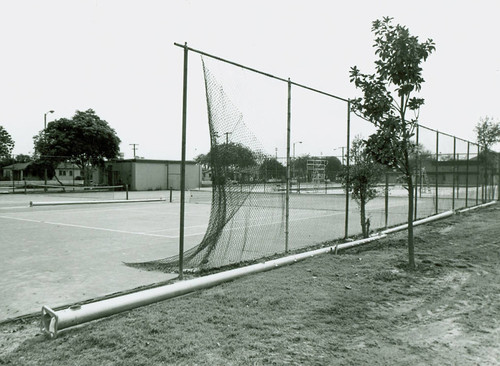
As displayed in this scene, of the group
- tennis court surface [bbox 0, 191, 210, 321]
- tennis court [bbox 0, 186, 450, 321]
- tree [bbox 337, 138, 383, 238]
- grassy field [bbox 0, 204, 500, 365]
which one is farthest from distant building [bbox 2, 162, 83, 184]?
grassy field [bbox 0, 204, 500, 365]

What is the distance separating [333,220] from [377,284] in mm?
8614

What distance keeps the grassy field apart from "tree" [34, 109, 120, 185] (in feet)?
127

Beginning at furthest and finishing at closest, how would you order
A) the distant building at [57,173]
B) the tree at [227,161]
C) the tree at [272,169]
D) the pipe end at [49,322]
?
the distant building at [57,173]
the tree at [272,169]
the tree at [227,161]
the pipe end at [49,322]

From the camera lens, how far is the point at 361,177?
9.45 metres

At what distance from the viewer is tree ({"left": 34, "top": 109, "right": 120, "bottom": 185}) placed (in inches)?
1655

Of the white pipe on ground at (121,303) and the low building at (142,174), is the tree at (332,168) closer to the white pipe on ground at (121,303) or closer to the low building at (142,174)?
the white pipe on ground at (121,303)

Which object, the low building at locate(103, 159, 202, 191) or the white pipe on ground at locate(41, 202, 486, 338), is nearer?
the white pipe on ground at locate(41, 202, 486, 338)

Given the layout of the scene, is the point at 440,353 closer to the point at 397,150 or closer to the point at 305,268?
the point at 305,268

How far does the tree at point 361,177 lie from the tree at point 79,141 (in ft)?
117

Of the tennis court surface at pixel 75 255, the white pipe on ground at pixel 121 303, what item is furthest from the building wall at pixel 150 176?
the white pipe on ground at pixel 121 303

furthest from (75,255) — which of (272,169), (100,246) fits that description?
(272,169)

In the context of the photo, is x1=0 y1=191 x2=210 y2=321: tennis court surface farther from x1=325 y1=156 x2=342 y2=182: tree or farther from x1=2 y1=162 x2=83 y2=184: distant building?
x1=2 y1=162 x2=83 y2=184: distant building

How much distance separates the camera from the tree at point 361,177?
9.42 meters

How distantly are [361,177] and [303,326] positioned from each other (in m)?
5.82
